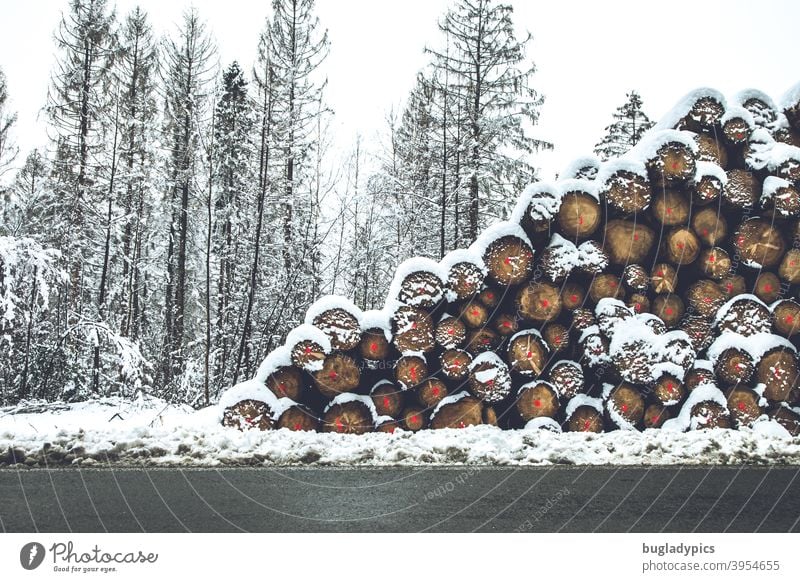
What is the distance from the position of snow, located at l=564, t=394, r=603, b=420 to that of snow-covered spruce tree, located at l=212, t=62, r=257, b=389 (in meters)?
5.89

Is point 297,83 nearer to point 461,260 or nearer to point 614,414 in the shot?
point 461,260

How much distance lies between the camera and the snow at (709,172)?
565 cm

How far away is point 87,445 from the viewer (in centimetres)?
424

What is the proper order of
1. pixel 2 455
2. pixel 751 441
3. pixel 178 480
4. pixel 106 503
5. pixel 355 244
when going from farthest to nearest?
pixel 355 244
pixel 751 441
pixel 2 455
pixel 178 480
pixel 106 503

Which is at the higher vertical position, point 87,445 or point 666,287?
point 666,287

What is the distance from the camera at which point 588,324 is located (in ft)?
18.3

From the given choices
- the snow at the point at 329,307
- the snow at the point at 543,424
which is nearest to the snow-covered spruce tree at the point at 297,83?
the snow at the point at 329,307

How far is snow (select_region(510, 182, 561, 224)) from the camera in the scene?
5520 millimetres

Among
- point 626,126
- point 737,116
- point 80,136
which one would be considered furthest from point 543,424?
point 626,126

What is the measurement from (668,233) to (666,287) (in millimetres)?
540

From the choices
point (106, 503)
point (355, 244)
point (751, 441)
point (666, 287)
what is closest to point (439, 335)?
point (666, 287)

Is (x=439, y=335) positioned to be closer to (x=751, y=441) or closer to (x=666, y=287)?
(x=666, y=287)

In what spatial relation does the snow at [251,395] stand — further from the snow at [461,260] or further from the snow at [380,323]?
the snow at [461,260]
